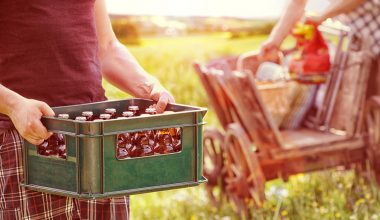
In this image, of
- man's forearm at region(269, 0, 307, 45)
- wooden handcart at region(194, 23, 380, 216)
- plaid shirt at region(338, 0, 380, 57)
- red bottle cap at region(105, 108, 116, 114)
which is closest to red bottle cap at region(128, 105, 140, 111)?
red bottle cap at region(105, 108, 116, 114)

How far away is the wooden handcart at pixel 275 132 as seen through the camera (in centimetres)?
546

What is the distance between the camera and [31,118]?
8.05ft

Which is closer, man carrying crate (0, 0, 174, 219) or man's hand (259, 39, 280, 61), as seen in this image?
man carrying crate (0, 0, 174, 219)

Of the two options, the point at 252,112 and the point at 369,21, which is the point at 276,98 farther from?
the point at 369,21

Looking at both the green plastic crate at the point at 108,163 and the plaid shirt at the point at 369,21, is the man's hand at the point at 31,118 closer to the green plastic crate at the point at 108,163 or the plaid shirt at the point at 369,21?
the green plastic crate at the point at 108,163

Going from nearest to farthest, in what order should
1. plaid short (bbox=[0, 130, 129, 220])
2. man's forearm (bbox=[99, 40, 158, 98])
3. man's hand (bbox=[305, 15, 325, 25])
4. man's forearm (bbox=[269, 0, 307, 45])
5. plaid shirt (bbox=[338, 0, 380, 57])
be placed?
1. plaid short (bbox=[0, 130, 129, 220])
2. man's forearm (bbox=[99, 40, 158, 98])
3. man's forearm (bbox=[269, 0, 307, 45])
4. man's hand (bbox=[305, 15, 325, 25])
5. plaid shirt (bbox=[338, 0, 380, 57])

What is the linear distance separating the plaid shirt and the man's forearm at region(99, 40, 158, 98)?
2.81 m

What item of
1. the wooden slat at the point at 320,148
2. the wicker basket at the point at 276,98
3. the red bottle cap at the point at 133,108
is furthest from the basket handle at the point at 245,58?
the red bottle cap at the point at 133,108

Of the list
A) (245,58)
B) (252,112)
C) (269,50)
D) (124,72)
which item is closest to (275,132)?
(252,112)

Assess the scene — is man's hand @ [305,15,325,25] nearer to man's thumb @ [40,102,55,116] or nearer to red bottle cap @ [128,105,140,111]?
red bottle cap @ [128,105,140,111]

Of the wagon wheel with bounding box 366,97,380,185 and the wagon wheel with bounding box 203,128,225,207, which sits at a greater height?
the wagon wheel with bounding box 366,97,380,185

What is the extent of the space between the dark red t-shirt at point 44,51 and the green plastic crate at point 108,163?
10 centimetres

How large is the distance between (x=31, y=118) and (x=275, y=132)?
309cm

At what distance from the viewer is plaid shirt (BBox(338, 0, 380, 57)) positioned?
5594 mm
